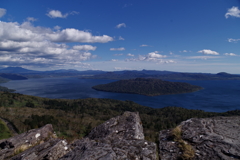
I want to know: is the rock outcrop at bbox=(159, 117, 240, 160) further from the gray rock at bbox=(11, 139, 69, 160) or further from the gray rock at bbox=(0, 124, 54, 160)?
the gray rock at bbox=(0, 124, 54, 160)

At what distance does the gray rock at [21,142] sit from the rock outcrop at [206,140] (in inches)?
260

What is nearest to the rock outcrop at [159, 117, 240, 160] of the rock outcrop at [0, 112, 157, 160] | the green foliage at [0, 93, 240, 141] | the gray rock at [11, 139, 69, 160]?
the rock outcrop at [0, 112, 157, 160]

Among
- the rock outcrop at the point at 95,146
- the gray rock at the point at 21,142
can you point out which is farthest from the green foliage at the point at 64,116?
the gray rock at the point at 21,142

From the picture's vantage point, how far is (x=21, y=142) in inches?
285

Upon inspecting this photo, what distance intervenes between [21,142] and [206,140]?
8735 millimetres

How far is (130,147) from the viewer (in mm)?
5180

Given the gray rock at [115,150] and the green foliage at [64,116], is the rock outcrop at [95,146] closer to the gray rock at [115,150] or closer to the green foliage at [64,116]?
the gray rock at [115,150]

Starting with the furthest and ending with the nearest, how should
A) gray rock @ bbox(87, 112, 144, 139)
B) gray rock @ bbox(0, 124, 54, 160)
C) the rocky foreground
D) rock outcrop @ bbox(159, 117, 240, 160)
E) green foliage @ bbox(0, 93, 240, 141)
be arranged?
1. green foliage @ bbox(0, 93, 240, 141)
2. gray rock @ bbox(87, 112, 144, 139)
3. gray rock @ bbox(0, 124, 54, 160)
4. the rocky foreground
5. rock outcrop @ bbox(159, 117, 240, 160)

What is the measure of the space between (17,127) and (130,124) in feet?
64.5

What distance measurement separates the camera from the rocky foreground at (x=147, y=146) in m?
4.63

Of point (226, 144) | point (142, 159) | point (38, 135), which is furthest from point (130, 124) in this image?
point (38, 135)

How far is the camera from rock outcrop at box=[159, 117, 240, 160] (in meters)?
4.53

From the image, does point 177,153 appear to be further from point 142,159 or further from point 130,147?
point 130,147

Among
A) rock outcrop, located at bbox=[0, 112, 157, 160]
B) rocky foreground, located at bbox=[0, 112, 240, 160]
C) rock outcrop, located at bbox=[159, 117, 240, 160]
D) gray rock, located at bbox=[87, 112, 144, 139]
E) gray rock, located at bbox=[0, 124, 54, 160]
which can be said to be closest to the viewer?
rock outcrop, located at bbox=[159, 117, 240, 160]
